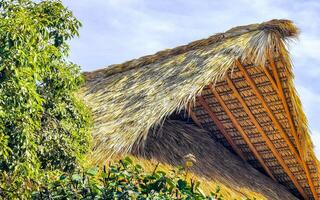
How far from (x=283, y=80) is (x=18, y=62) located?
A: 430 centimetres

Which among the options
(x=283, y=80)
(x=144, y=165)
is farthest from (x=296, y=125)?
(x=144, y=165)

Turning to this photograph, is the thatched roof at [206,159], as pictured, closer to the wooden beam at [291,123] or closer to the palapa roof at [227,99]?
the palapa roof at [227,99]

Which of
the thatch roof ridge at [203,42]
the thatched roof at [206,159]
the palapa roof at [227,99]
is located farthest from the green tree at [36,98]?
the thatch roof ridge at [203,42]

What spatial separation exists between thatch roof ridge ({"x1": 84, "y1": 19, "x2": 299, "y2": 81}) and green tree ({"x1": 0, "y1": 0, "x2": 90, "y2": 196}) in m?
2.47

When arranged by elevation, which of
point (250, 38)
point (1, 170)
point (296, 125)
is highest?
point (250, 38)

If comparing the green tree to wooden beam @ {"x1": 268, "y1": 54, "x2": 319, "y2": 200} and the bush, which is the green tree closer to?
the bush

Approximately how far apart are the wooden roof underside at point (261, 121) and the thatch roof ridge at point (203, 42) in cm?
46

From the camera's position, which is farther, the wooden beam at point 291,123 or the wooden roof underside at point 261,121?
the wooden roof underside at point 261,121

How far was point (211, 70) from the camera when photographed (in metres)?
9.41

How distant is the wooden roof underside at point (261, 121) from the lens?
1035cm

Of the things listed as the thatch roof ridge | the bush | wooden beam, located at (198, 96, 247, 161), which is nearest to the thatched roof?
wooden beam, located at (198, 96, 247, 161)

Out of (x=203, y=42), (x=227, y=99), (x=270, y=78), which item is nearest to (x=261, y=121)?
(x=227, y=99)

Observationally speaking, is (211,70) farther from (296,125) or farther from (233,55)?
(296,125)

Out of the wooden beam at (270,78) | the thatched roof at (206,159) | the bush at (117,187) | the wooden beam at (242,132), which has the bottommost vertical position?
the bush at (117,187)
